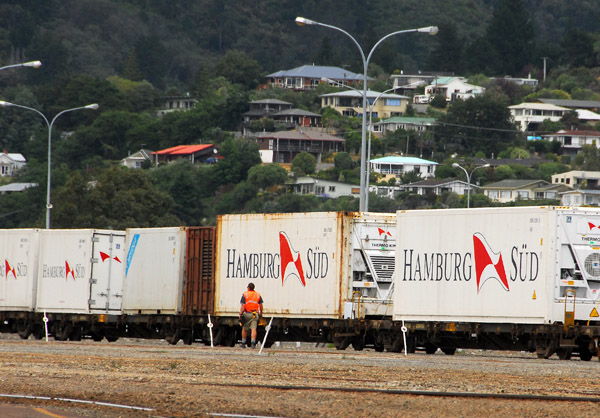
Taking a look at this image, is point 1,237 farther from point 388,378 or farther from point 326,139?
point 326,139

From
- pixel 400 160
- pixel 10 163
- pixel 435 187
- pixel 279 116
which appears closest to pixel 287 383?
pixel 435 187

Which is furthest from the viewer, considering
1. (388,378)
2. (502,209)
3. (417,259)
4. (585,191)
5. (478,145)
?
(478,145)

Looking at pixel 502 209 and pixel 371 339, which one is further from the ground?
pixel 502 209

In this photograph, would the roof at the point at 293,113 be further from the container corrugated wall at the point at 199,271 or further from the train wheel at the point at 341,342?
the train wheel at the point at 341,342

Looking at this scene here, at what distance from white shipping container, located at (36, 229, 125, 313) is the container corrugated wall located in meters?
3.47

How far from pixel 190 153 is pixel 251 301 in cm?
14694

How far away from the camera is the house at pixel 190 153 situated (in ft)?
572

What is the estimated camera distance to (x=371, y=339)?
3028 centimetres

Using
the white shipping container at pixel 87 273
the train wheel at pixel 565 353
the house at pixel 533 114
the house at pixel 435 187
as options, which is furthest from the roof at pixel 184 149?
the train wheel at pixel 565 353

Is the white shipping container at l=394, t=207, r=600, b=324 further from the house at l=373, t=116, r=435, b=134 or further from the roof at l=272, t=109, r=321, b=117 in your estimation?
the roof at l=272, t=109, r=321, b=117

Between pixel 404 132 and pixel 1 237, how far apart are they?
14331 centimetres

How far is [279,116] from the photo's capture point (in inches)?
7677

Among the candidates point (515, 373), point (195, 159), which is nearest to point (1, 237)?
point (515, 373)

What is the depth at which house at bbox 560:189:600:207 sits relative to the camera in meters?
138
